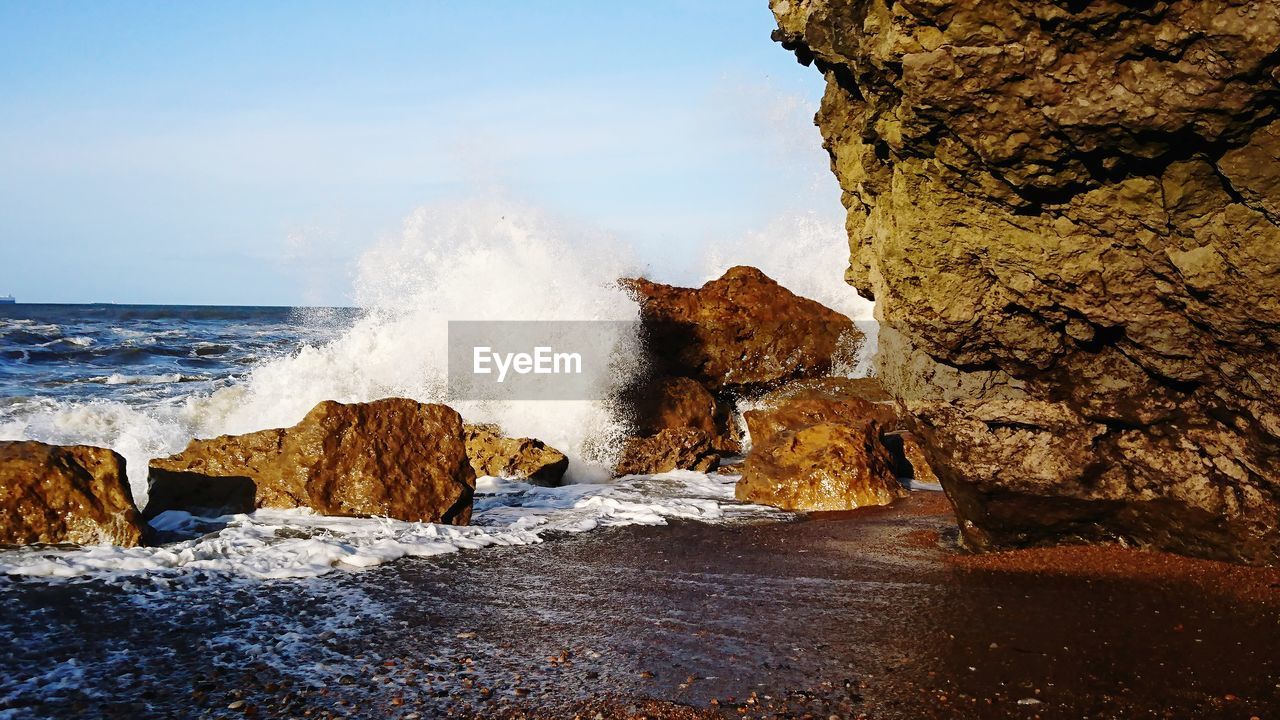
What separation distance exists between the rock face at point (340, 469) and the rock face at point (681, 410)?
131 inches

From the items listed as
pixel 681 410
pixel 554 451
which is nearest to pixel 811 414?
pixel 681 410

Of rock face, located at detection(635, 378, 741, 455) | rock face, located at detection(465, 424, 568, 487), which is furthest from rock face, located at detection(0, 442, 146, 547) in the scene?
rock face, located at detection(635, 378, 741, 455)

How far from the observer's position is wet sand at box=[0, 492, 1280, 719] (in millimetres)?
2998

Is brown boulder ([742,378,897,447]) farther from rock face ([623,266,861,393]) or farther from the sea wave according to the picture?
rock face ([623,266,861,393])

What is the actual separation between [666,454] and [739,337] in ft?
9.84

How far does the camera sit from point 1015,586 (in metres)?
4.31

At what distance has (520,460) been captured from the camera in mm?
8422

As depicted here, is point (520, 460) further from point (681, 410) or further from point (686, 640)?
point (686, 640)

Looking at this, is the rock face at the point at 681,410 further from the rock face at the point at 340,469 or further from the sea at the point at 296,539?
the rock face at the point at 340,469

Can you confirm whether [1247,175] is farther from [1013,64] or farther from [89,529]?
[89,529]

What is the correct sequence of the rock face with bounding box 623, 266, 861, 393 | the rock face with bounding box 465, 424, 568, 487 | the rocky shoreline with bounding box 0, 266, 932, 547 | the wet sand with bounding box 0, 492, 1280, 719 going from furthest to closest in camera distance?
the rock face with bounding box 623, 266, 861, 393 → the rock face with bounding box 465, 424, 568, 487 → the rocky shoreline with bounding box 0, 266, 932, 547 → the wet sand with bounding box 0, 492, 1280, 719

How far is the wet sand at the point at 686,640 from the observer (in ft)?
9.84

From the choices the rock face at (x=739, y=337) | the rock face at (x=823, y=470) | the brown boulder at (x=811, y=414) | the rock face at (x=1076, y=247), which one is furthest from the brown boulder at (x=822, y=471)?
the rock face at (x=739, y=337)

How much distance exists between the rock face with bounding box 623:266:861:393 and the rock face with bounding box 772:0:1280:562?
Answer: 6.09m
